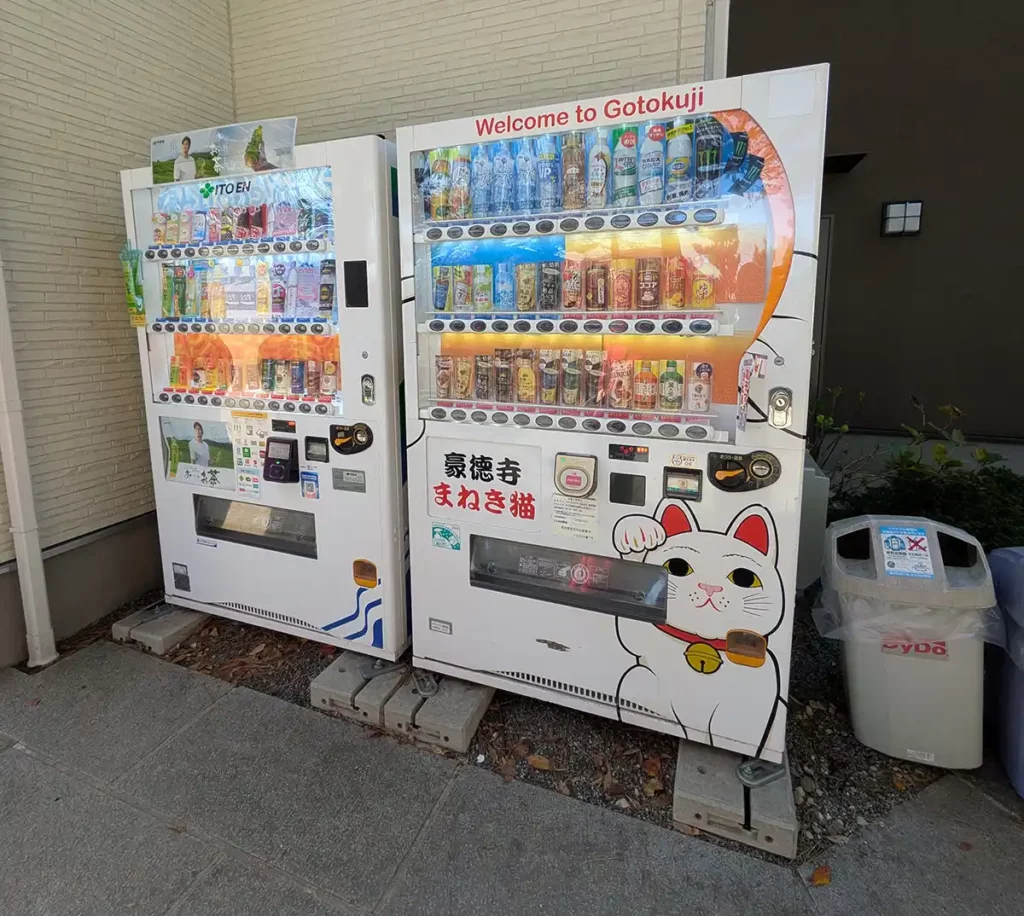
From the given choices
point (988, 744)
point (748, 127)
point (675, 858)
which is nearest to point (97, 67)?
point (748, 127)

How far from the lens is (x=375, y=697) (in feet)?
8.72

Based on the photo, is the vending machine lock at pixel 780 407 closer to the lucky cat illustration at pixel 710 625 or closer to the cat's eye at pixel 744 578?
the lucky cat illustration at pixel 710 625

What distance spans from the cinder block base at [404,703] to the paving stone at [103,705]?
594mm

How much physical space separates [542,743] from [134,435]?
3006 millimetres

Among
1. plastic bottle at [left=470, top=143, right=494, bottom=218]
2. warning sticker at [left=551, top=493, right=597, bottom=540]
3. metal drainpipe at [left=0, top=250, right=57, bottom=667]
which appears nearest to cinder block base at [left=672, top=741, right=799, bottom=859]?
warning sticker at [left=551, top=493, right=597, bottom=540]

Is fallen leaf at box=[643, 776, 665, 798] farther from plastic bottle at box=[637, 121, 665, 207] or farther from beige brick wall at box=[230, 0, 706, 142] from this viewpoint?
beige brick wall at box=[230, 0, 706, 142]

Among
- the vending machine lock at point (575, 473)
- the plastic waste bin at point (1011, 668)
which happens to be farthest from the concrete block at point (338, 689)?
the plastic waste bin at point (1011, 668)

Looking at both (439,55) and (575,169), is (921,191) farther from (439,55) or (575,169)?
(575,169)

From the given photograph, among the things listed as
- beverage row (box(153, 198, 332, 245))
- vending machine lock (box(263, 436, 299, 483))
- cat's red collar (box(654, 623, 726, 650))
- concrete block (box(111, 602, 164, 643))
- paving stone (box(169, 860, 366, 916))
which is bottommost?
paving stone (box(169, 860, 366, 916))

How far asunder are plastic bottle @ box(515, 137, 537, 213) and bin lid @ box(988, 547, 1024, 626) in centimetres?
229

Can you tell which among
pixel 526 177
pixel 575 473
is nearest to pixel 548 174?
pixel 526 177

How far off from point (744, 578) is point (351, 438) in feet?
5.79

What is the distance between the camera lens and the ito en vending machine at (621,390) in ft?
6.41

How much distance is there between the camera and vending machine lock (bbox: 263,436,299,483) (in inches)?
112
